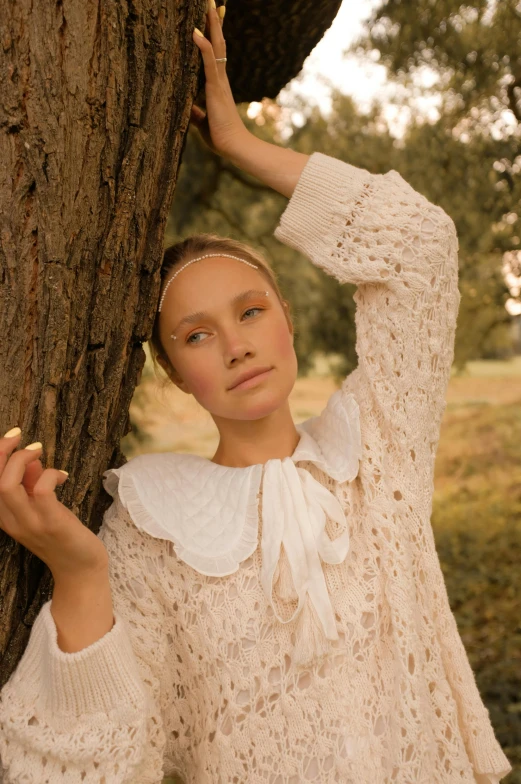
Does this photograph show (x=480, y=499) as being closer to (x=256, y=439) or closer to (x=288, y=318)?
(x=288, y=318)

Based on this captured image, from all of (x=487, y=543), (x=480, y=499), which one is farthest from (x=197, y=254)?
(x=480, y=499)

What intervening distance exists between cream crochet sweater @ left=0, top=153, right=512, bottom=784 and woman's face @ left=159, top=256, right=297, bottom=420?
16cm

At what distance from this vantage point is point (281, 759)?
62.5 inches

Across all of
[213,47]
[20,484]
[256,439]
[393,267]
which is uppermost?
[213,47]

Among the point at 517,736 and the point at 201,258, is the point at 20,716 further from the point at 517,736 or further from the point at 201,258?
the point at 517,736

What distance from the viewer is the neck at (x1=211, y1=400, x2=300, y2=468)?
1.84 m

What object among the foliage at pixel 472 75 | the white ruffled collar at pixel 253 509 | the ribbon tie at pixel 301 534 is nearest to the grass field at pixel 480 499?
the white ruffled collar at pixel 253 509

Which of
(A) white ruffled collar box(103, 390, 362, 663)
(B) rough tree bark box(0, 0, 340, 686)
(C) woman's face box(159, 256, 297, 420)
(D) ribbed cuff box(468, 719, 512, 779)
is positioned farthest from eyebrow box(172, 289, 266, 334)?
(D) ribbed cuff box(468, 719, 512, 779)

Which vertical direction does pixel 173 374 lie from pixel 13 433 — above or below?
below

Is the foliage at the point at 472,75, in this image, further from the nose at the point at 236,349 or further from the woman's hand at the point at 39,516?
the woman's hand at the point at 39,516

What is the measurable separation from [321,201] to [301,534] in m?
0.78

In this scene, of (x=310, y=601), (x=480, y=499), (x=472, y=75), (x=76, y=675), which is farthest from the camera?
(x=480, y=499)

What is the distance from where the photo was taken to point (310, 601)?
1614mm

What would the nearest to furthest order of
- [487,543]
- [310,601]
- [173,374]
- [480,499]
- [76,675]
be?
[76,675] → [310,601] → [173,374] → [487,543] → [480,499]
